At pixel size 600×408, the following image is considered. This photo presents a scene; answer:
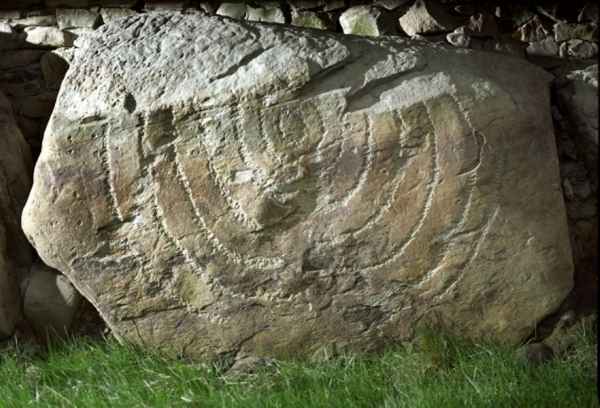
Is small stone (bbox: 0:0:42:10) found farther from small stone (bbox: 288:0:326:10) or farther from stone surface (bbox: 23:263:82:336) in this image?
stone surface (bbox: 23:263:82:336)

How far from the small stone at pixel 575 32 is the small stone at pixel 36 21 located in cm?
229

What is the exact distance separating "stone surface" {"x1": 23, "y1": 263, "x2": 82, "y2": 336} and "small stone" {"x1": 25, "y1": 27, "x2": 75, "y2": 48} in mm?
1143

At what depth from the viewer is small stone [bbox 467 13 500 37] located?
3.46 meters

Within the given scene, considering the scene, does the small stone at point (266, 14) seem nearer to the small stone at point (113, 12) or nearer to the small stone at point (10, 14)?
the small stone at point (113, 12)

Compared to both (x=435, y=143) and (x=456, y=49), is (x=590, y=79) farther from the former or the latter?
(x=435, y=143)

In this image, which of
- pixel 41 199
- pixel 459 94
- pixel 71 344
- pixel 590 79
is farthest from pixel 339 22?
pixel 71 344

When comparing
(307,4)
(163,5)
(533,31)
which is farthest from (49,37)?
(533,31)

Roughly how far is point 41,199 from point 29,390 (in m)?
0.70

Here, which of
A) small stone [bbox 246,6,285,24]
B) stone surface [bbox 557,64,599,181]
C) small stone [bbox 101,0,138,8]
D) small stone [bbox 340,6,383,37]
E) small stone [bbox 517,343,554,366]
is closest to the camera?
small stone [bbox 517,343,554,366]

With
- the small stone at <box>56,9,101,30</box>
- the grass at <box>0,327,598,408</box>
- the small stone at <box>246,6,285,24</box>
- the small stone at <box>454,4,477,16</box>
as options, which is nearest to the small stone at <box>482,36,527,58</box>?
the small stone at <box>454,4,477,16</box>

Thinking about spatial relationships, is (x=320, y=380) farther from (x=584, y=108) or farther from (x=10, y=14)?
(x=10, y=14)

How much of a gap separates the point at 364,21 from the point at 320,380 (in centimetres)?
158

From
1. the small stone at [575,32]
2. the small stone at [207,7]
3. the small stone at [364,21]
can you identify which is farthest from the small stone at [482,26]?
the small stone at [207,7]

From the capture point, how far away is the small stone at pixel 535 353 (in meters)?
2.84
